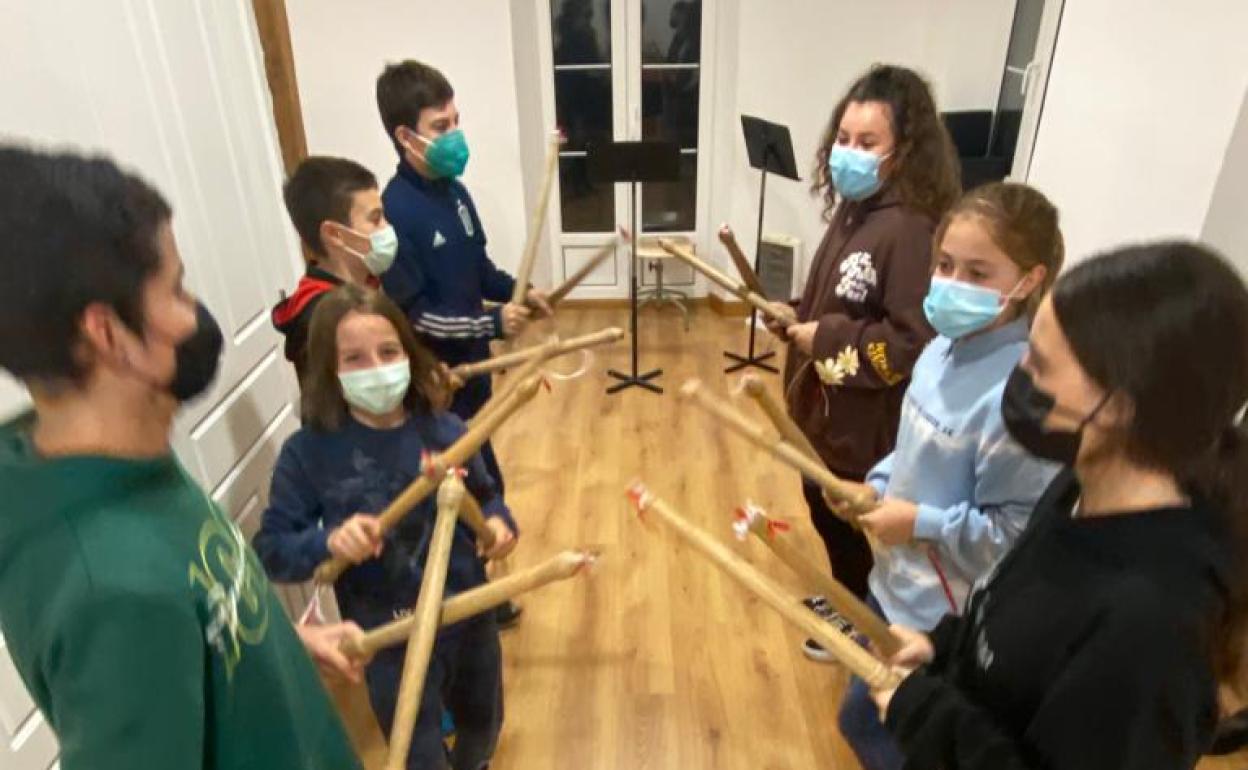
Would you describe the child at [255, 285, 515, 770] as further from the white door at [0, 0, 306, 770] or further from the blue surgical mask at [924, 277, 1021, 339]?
the blue surgical mask at [924, 277, 1021, 339]

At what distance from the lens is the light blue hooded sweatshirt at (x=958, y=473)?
1.28 meters

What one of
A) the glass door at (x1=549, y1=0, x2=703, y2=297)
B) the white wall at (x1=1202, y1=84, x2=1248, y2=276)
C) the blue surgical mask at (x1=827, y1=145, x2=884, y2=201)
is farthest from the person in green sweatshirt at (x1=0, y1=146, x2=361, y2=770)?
the glass door at (x1=549, y1=0, x2=703, y2=297)

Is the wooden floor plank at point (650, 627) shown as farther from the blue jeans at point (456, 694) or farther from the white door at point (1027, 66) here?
the white door at point (1027, 66)

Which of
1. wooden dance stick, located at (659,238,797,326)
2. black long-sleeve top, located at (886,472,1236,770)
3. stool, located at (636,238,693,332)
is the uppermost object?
black long-sleeve top, located at (886,472,1236,770)

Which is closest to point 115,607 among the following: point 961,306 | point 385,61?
point 961,306

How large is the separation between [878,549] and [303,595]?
1.48m

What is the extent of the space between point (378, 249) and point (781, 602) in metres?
1.25

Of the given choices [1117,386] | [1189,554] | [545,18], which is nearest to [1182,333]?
[1117,386]

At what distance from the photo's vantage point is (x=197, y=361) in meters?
0.85

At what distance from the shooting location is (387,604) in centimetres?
152

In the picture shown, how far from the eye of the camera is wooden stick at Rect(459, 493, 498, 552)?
1419 mm

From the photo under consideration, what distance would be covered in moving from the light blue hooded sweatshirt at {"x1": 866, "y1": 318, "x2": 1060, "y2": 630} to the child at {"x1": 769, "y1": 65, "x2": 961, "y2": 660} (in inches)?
9.9

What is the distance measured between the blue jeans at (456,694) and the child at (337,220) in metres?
0.71

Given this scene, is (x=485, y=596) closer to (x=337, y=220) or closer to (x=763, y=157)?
(x=337, y=220)
